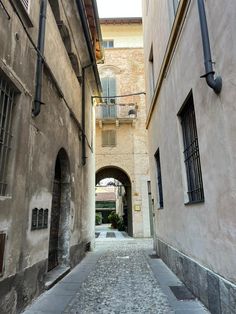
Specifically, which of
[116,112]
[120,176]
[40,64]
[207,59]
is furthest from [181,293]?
[120,176]

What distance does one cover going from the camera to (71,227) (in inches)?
255

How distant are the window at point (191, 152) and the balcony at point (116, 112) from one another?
37.8ft

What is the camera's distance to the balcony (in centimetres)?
1631

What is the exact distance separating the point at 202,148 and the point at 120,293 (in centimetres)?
271

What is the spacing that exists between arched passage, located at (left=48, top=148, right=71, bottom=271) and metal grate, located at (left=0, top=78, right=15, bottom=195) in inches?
99.4

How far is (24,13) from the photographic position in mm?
3730

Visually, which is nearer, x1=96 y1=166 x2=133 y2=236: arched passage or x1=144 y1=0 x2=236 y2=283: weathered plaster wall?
x1=144 y1=0 x2=236 y2=283: weathered plaster wall

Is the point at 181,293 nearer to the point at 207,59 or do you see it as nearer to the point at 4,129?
the point at 207,59

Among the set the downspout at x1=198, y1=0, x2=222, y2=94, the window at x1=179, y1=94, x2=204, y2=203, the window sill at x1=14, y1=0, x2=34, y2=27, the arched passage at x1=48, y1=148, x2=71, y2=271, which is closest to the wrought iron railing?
the arched passage at x1=48, y1=148, x2=71, y2=271

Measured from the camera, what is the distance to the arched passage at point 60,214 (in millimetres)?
5844

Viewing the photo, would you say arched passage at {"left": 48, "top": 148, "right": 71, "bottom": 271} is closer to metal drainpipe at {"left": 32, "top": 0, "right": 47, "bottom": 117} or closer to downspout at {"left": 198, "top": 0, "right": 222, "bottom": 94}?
metal drainpipe at {"left": 32, "top": 0, "right": 47, "bottom": 117}

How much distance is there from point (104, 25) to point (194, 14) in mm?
15902

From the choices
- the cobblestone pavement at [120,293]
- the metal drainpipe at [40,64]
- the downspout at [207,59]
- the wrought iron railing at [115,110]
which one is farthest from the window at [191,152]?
the wrought iron railing at [115,110]

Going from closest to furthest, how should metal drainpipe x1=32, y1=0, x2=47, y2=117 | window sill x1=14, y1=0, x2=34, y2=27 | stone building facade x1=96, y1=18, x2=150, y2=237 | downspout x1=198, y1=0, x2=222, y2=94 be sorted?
1. downspout x1=198, y1=0, x2=222, y2=94
2. window sill x1=14, y1=0, x2=34, y2=27
3. metal drainpipe x1=32, y1=0, x2=47, y2=117
4. stone building facade x1=96, y1=18, x2=150, y2=237
